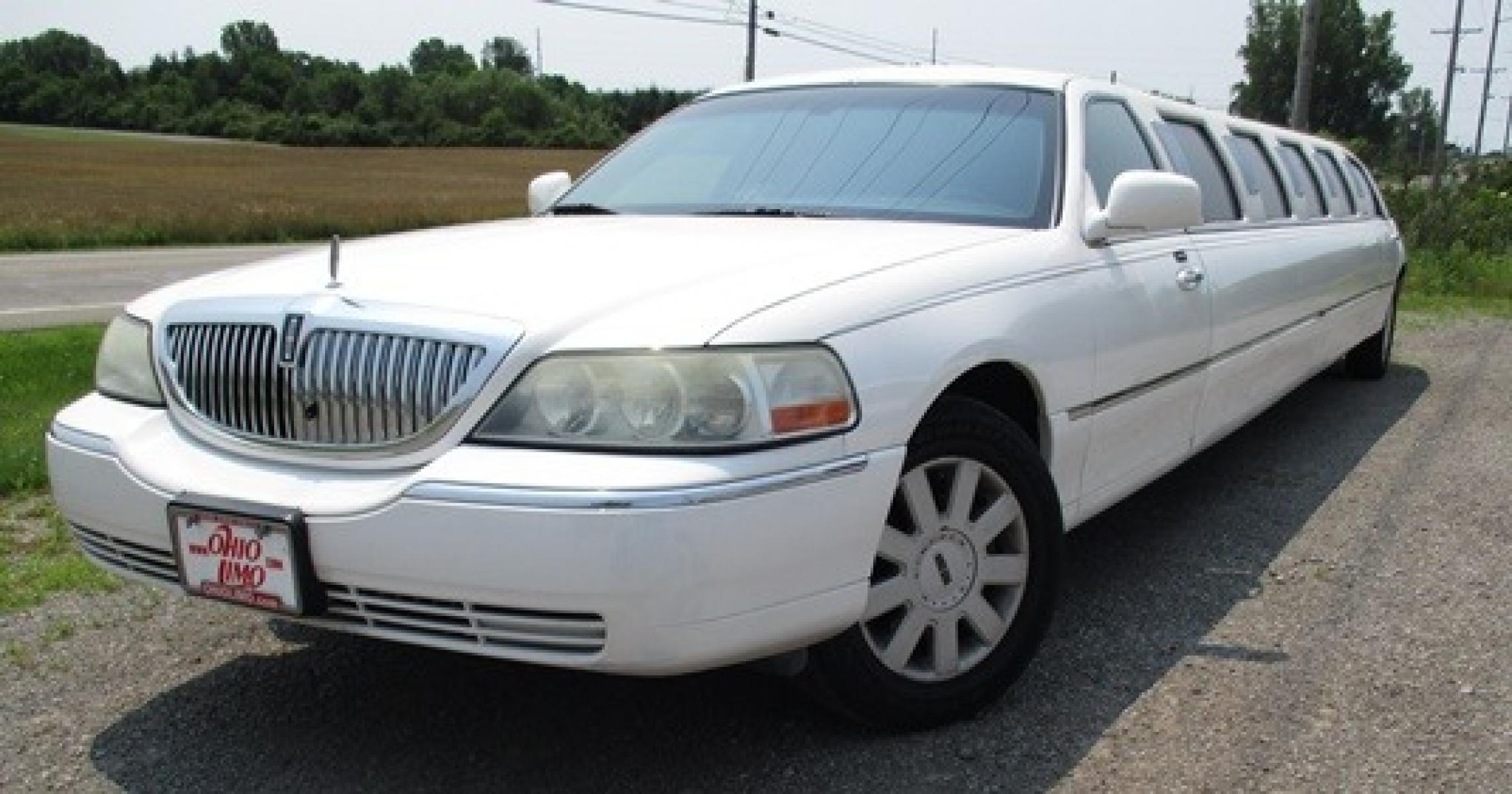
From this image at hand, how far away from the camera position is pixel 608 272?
8.92ft

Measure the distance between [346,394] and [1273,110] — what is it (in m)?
70.1

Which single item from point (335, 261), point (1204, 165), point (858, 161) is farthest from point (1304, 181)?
point (335, 261)

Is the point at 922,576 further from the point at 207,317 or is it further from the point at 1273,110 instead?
the point at 1273,110

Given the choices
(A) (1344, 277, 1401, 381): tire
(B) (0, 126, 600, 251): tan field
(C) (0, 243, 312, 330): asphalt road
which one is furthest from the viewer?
(B) (0, 126, 600, 251): tan field

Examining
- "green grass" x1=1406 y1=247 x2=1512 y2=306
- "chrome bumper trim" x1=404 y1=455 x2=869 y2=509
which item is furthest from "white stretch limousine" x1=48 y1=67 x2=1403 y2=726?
"green grass" x1=1406 y1=247 x2=1512 y2=306

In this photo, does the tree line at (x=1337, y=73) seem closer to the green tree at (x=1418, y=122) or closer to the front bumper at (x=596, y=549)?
the green tree at (x=1418, y=122)

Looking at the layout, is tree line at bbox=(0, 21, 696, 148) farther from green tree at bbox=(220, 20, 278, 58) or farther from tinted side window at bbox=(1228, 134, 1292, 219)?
tinted side window at bbox=(1228, 134, 1292, 219)

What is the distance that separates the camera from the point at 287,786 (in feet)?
8.68

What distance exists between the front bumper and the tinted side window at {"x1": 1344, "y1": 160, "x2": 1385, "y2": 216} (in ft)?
20.1

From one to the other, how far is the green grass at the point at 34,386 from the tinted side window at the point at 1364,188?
22.6ft

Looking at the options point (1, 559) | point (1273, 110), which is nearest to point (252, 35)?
point (1273, 110)

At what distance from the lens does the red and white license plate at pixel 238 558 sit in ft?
7.92

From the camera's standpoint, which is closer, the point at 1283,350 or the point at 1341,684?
the point at 1341,684

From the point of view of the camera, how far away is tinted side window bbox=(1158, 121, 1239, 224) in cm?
443
